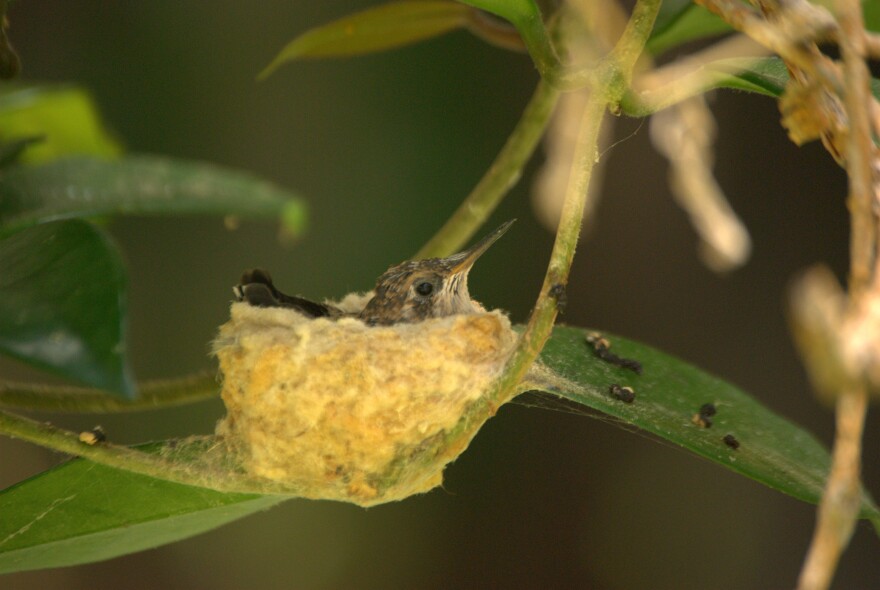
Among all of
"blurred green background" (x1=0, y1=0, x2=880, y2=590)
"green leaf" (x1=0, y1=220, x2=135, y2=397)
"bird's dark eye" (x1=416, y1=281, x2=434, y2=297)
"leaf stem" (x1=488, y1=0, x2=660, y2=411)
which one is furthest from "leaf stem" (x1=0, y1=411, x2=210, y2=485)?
"blurred green background" (x1=0, y1=0, x2=880, y2=590)

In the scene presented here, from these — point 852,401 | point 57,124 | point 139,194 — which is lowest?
point 852,401

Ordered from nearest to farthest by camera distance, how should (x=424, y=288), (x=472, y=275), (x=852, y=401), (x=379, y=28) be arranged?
(x=852, y=401), (x=379, y=28), (x=424, y=288), (x=472, y=275)

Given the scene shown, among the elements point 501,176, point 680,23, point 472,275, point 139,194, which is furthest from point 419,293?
point 472,275

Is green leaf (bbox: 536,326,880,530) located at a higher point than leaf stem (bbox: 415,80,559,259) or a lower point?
lower

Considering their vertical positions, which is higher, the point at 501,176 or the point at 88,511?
the point at 501,176

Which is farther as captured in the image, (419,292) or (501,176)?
(419,292)

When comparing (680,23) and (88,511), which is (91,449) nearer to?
(88,511)

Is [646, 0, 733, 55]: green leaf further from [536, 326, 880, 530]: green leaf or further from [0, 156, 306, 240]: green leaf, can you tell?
[0, 156, 306, 240]: green leaf

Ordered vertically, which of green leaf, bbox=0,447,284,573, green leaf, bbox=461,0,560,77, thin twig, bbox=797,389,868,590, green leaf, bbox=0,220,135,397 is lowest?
green leaf, bbox=0,447,284,573
